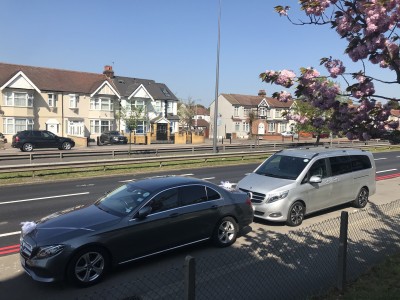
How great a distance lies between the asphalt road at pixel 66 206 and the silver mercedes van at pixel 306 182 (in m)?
0.42

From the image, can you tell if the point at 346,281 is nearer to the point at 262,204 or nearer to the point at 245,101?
the point at 262,204

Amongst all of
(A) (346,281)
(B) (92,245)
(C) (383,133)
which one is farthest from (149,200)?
(C) (383,133)

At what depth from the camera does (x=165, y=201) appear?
7.04 m

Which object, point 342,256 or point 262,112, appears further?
point 262,112

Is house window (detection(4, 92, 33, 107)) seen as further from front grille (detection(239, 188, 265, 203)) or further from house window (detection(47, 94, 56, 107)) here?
front grille (detection(239, 188, 265, 203))

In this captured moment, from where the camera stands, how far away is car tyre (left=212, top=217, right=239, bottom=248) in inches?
302

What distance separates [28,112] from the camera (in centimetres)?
4422

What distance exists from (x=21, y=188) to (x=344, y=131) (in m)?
13.5

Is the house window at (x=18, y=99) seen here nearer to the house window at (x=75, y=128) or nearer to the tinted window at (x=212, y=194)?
the house window at (x=75, y=128)

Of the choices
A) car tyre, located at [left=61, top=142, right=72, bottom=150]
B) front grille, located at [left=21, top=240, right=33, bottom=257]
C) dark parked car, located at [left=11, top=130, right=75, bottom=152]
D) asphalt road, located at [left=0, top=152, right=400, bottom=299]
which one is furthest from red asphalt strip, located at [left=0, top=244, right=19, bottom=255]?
car tyre, located at [left=61, top=142, right=72, bottom=150]

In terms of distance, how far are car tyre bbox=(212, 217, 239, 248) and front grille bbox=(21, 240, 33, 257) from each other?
3.34m

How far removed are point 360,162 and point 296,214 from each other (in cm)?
339

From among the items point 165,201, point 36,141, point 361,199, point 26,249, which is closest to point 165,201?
point 165,201

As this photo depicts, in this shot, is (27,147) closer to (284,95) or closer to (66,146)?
(66,146)
